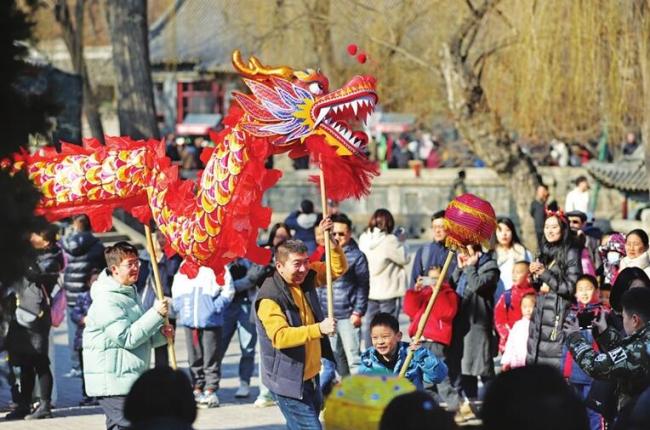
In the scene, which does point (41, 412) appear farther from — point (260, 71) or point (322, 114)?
point (322, 114)

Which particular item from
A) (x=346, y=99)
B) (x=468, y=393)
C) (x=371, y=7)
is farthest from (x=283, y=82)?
(x=371, y=7)

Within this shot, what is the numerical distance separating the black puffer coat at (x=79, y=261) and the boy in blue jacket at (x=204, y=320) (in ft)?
3.18

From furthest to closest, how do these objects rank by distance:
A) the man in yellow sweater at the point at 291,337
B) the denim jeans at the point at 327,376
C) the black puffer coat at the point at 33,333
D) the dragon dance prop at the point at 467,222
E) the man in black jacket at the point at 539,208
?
1. the man in black jacket at the point at 539,208
2. the black puffer coat at the point at 33,333
3. the denim jeans at the point at 327,376
4. the dragon dance prop at the point at 467,222
5. the man in yellow sweater at the point at 291,337

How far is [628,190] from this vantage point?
25375 millimetres

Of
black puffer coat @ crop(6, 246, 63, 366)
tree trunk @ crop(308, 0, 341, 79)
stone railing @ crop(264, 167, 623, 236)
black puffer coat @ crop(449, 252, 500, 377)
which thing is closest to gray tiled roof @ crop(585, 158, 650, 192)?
stone railing @ crop(264, 167, 623, 236)

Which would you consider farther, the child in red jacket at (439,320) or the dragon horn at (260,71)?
the child in red jacket at (439,320)

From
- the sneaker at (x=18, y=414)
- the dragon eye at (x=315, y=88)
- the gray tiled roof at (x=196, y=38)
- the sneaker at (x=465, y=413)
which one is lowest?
the sneaker at (x=465, y=413)

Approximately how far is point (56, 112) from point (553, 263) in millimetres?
6059

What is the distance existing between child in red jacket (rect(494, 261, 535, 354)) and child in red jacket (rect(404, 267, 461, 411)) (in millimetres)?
534

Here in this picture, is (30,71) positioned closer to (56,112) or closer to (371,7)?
(56,112)

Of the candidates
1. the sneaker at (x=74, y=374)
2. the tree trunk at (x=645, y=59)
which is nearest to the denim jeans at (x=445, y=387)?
the sneaker at (x=74, y=374)

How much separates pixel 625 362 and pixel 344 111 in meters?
2.54

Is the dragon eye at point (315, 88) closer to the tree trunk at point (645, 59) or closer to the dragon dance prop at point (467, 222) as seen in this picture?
the dragon dance prop at point (467, 222)

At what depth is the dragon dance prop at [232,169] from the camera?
28.5ft
